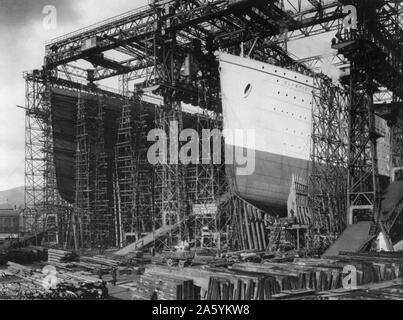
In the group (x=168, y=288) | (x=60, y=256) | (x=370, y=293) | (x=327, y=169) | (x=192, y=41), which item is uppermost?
(x=192, y=41)

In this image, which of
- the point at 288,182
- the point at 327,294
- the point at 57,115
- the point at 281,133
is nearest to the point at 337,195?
the point at 288,182

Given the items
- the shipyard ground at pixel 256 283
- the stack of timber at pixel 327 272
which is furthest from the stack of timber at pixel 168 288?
the stack of timber at pixel 327 272

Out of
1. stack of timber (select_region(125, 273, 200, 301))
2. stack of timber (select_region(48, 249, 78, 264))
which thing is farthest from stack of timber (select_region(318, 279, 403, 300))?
stack of timber (select_region(48, 249, 78, 264))

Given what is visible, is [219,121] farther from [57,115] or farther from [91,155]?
[57,115]

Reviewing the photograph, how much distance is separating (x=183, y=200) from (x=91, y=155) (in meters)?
11.2

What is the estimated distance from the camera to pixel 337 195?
944 inches

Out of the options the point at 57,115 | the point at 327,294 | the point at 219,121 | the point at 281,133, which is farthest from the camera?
the point at 57,115

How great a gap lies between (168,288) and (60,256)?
13646 mm

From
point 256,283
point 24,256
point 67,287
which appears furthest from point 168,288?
point 24,256

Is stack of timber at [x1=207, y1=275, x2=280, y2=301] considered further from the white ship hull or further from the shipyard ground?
the white ship hull

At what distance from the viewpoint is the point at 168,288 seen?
11.5 m

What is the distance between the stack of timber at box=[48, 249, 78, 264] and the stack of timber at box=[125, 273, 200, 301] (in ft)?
38.5

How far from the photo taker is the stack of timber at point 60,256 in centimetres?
2288

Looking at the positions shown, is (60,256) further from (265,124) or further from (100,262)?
(265,124)
